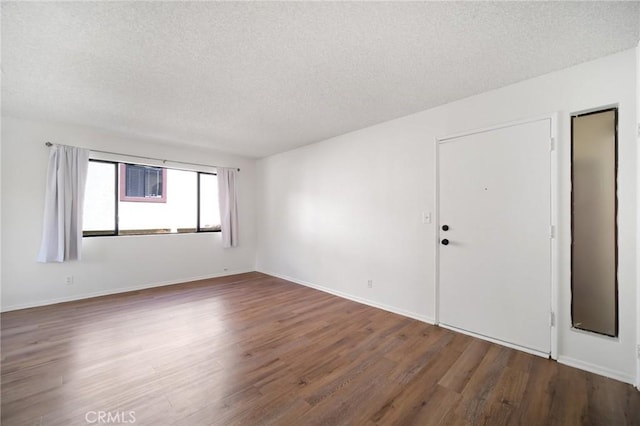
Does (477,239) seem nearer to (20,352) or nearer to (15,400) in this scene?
(15,400)

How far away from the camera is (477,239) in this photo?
8.64ft

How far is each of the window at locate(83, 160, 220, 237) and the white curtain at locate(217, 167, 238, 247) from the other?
0.18m

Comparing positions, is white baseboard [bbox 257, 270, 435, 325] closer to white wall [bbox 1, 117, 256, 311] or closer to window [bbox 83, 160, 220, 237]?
white wall [bbox 1, 117, 256, 311]

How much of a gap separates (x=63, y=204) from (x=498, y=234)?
18.2ft

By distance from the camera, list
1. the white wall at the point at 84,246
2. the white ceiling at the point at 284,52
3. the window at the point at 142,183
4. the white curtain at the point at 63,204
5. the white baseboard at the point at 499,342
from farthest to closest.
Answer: the window at the point at 142,183 → the white curtain at the point at 63,204 → the white wall at the point at 84,246 → the white baseboard at the point at 499,342 → the white ceiling at the point at 284,52

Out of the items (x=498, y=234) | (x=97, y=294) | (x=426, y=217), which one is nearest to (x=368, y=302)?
(x=426, y=217)

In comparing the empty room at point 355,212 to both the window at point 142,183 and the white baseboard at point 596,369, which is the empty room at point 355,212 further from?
the window at point 142,183

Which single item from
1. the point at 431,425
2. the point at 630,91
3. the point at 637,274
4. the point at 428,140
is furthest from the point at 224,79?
the point at 637,274

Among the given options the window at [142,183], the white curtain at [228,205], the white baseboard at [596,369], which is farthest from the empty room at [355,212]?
the white curtain at [228,205]

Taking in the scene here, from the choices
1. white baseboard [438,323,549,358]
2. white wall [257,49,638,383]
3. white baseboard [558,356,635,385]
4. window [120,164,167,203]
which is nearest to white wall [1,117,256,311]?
window [120,164,167,203]

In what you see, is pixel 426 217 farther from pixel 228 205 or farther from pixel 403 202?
pixel 228 205

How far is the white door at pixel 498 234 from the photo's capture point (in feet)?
7.43

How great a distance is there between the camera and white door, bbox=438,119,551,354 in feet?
7.43

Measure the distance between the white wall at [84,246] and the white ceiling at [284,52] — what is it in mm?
602
